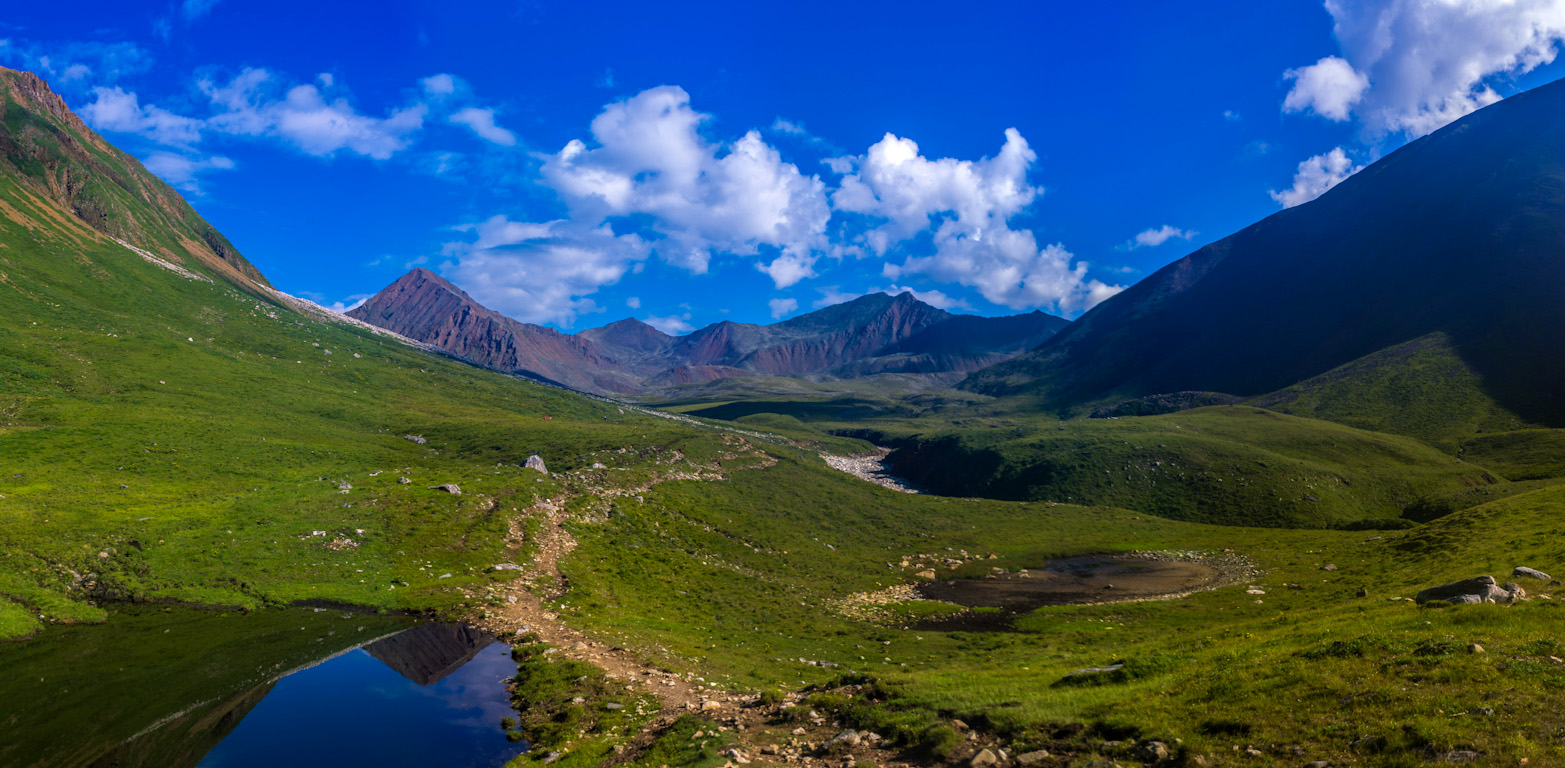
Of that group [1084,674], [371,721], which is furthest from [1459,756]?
[371,721]

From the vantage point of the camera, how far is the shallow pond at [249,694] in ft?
68.7

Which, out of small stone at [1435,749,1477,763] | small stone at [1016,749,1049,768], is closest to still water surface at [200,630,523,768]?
small stone at [1016,749,1049,768]

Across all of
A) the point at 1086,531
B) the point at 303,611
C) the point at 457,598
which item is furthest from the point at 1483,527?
the point at 303,611

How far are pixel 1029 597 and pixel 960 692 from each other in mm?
43698

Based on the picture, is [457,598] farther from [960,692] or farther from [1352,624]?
[1352,624]

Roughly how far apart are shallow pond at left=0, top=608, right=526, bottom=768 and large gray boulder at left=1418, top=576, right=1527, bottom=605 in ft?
124

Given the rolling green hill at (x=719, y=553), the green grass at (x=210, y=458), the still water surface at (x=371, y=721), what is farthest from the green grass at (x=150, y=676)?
the green grass at (x=210, y=458)

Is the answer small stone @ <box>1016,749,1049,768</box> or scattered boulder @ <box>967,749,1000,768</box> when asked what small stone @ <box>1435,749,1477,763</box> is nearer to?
small stone @ <box>1016,749,1049,768</box>

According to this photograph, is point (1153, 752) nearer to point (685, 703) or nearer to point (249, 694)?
point (685, 703)

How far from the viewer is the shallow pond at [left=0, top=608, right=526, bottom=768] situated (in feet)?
68.7

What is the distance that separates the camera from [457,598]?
1480 inches

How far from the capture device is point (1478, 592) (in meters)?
25.0

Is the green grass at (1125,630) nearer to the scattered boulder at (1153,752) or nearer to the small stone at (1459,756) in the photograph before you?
the small stone at (1459,756)

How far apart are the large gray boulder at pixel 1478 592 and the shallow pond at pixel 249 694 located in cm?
3791
